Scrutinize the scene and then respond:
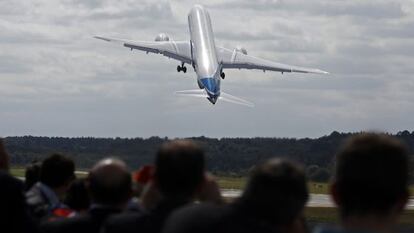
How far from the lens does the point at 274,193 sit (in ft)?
27.1

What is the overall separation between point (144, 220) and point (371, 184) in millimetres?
2907

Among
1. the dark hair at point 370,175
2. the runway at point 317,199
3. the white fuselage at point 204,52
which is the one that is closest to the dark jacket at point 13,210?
the dark hair at point 370,175

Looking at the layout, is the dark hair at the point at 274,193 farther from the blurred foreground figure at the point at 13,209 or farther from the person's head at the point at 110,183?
the blurred foreground figure at the point at 13,209

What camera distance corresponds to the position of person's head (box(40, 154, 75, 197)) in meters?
15.0

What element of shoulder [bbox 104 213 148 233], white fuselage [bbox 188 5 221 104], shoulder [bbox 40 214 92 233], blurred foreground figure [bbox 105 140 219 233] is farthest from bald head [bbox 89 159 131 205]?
white fuselage [bbox 188 5 221 104]

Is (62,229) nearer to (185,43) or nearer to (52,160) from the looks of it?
(52,160)

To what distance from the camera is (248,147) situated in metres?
100

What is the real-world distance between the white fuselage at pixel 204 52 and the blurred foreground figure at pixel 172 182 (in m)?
88.2

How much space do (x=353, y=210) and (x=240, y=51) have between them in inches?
4483

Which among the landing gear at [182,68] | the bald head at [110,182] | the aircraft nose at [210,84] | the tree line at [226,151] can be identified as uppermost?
the landing gear at [182,68]

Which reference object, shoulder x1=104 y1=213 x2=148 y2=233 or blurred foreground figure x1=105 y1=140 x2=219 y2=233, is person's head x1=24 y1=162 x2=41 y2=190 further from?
blurred foreground figure x1=105 y1=140 x2=219 y2=233

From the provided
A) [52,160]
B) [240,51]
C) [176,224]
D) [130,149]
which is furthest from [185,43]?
[176,224]

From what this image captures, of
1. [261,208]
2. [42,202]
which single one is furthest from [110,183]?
[42,202]

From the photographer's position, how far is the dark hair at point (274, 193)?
8.26 m
